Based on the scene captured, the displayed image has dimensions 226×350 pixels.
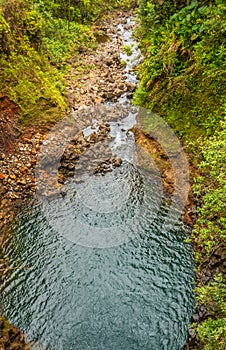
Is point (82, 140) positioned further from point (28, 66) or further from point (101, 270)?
point (101, 270)

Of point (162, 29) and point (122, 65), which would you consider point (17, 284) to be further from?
point (122, 65)

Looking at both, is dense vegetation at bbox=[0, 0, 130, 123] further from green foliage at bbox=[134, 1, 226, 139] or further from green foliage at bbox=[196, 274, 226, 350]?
green foliage at bbox=[196, 274, 226, 350]

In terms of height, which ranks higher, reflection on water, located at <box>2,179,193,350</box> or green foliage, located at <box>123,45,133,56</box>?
green foliage, located at <box>123,45,133,56</box>

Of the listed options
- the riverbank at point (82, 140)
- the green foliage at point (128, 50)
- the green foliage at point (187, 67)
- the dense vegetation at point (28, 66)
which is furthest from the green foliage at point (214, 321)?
the green foliage at point (128, 50)

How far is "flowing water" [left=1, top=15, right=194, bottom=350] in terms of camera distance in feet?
26.9

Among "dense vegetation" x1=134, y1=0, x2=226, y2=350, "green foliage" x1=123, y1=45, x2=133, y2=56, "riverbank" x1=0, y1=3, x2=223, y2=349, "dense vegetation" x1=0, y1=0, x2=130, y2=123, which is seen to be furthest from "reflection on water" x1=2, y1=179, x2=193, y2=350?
"green foliage" x1=123, y1=45, x2=133, y2=56

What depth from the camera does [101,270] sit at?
964 centimetres

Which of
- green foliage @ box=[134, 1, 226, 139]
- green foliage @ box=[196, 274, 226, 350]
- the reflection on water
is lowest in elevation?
the reflection on water

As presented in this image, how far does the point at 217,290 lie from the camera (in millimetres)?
6848

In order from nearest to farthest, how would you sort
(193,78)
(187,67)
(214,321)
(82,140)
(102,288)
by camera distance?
(214,321), (102,288), (193,78), (187,67), (82,140)

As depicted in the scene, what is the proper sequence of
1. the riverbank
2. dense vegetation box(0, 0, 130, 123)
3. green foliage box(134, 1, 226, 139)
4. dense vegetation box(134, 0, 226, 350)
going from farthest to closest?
1. dense vegetation box(0, 0, 130, 123)
2. the riverbank
3. green foliage box(134, 1, 226, 139)
4. dense vegetation box(134, 0, 226, 350)

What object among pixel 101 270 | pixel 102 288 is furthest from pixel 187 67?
pixel 102 288

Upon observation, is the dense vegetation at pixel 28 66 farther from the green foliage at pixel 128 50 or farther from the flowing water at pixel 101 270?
the green foliage at pixel 128 50

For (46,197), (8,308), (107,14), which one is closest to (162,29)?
(46,197)
